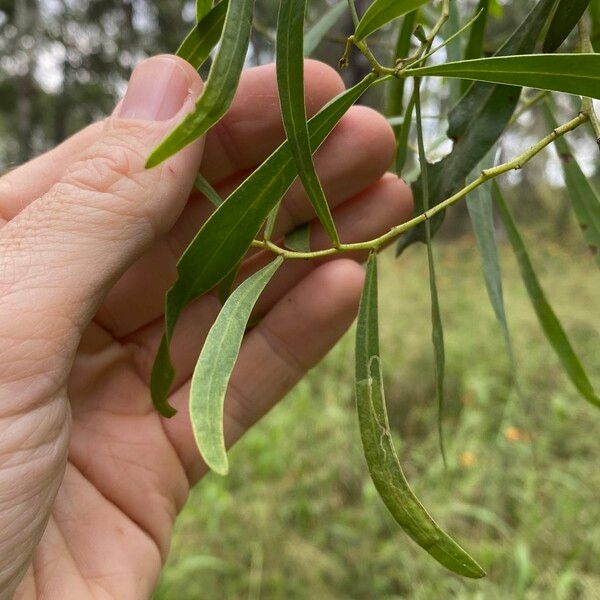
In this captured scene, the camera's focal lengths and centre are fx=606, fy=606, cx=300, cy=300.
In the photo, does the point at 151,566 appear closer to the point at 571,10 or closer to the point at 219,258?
the point at 219,258

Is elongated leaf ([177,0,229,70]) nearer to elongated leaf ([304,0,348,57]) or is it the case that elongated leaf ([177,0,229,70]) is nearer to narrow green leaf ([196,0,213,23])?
narrow green leaf ([196,0,213,23])

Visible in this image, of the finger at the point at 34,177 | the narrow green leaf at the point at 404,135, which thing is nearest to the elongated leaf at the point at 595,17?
the narrow green leaf at the point at 404,135

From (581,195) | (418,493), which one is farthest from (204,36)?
(418,493)

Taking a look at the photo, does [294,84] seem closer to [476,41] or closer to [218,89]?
[218,89]

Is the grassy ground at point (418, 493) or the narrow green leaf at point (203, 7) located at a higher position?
the narrow green leaf at point (203, 7)

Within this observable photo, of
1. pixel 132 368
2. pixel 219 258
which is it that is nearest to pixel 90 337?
pixel 132 368

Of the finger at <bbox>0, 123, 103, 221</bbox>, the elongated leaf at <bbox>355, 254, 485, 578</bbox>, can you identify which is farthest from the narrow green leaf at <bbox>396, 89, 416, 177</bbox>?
the finger at <bbox>0, 123, 103, 221</bbox>

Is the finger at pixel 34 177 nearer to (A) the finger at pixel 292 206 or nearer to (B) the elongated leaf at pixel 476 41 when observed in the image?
(A) the finger at pixel 292 206
